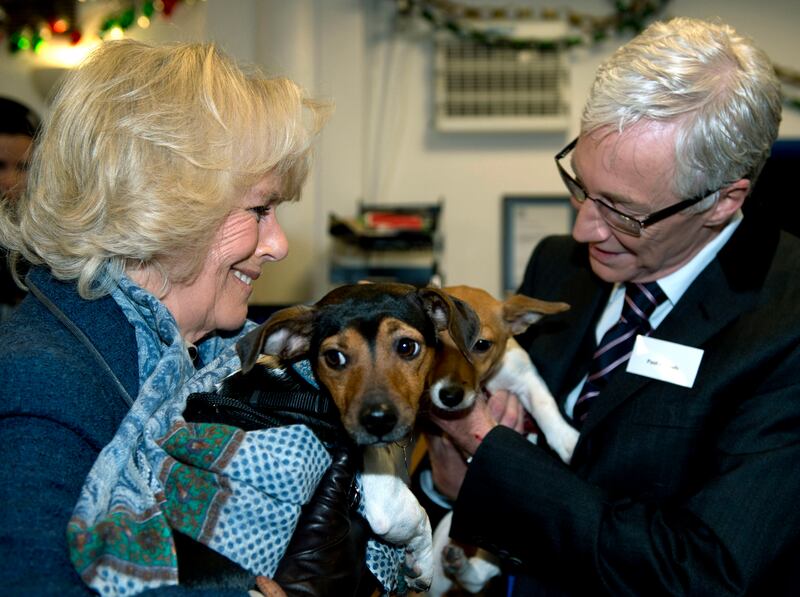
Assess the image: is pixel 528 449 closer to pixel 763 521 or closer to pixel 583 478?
pixel 583 478

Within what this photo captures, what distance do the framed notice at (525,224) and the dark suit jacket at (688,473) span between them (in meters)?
3.20

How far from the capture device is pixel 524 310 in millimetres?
2371

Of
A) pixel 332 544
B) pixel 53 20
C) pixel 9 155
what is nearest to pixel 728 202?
pixel 332 544

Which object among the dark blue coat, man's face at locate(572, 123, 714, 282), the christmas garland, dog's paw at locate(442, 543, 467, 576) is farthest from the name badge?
the christmas garland

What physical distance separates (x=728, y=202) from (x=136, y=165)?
4.47ft

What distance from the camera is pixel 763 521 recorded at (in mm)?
1688

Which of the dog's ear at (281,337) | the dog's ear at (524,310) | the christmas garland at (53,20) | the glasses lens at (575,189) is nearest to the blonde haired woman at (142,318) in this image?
the dog's ear at (281,337)

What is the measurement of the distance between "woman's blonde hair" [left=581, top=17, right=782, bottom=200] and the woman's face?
30.8 inches

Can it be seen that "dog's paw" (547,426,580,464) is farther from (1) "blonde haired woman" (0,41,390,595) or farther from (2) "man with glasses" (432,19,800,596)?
(1) "blonde haired woman" (0,41,390,595)

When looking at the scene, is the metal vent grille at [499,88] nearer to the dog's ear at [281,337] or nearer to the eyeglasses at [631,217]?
the eyeglasses at [631,217]

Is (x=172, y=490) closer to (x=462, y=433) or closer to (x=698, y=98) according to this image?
(x=462, y=433)

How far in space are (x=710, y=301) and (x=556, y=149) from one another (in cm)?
347

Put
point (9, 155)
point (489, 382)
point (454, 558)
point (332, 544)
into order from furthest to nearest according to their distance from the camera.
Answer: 1. point (9, 155)
2. point (489, 382)
3. point (454, 558)
4. point (332, 544)

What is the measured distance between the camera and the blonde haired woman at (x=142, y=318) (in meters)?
1.31
